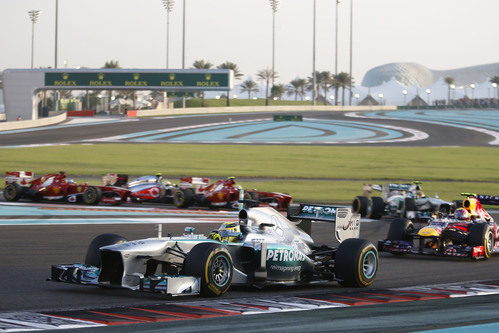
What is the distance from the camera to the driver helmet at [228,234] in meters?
12.7

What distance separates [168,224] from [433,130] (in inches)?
2776

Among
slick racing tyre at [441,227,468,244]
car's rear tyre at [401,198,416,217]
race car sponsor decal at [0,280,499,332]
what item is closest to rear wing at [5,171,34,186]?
car's rear tyre at [401,198,416,217]

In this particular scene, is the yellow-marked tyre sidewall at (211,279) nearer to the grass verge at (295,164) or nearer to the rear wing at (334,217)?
the rear wing at (334,217)

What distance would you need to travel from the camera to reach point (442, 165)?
56281mm

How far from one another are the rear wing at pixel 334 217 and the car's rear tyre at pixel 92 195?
15268 mm

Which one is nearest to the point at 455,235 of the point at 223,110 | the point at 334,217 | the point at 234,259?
the point at 334,217

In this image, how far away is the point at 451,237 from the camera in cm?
1803

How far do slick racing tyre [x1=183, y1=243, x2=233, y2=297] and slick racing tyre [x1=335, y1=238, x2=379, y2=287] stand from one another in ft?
7.62

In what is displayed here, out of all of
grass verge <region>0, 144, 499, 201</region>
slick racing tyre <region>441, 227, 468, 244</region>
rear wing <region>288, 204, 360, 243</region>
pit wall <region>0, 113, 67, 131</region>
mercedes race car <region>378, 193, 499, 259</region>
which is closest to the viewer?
rear wing <region>288, 204, 360, 243</region>

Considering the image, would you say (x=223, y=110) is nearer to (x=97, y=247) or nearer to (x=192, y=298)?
(x=97, y=247)

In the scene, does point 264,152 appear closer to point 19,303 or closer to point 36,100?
point 36,100

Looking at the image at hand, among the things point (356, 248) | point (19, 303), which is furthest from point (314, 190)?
point (19, 303)

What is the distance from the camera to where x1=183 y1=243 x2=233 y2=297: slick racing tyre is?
36.6 ft

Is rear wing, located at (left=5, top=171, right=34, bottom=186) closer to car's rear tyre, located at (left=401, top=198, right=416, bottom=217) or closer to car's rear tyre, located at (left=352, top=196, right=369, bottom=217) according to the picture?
car's rear tyre, located at (left=352, top=196, right=369, bottom=217)
